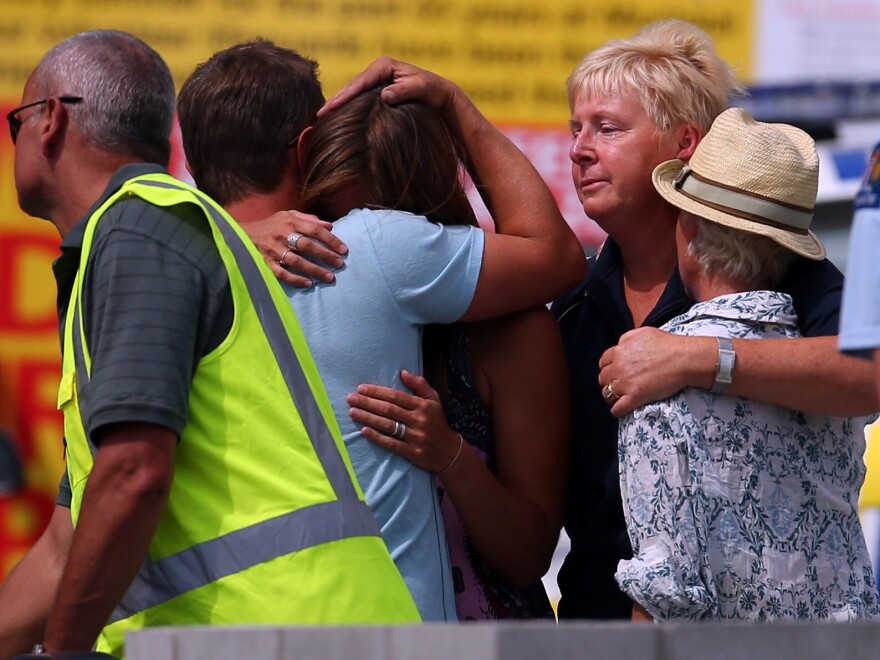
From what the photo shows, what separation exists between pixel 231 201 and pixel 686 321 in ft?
2.64

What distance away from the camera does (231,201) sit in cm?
238

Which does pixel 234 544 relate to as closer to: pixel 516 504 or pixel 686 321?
pixel 516 504

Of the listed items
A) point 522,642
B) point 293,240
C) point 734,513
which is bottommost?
point 734,513

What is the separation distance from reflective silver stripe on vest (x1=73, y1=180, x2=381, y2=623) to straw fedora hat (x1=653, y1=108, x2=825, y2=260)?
2.50 ft

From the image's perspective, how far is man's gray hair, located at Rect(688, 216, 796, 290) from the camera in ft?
7.50

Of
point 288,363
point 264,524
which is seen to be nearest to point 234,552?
point 264,524

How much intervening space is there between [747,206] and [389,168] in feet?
1.97

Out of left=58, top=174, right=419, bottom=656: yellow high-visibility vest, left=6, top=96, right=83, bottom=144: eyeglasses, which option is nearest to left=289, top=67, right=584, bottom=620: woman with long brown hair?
left=58, top=174, right=419, bottom=656: yellow high-visibility vest

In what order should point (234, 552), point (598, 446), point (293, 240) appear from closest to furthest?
point (234, 552) → point (293, 240) → point (598, 446)

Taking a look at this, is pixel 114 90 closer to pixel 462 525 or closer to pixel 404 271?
pixel 404 271

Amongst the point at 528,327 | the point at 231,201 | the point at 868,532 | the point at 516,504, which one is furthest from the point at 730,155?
the point at 868,532

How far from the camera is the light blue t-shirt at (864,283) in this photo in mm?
1540

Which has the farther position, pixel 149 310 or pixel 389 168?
pixel 389 168

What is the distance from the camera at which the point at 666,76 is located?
262 cm
